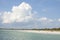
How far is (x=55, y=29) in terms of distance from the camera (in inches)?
2248

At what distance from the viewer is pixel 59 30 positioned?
5422 centimetres

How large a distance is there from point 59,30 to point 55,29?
301 cm
